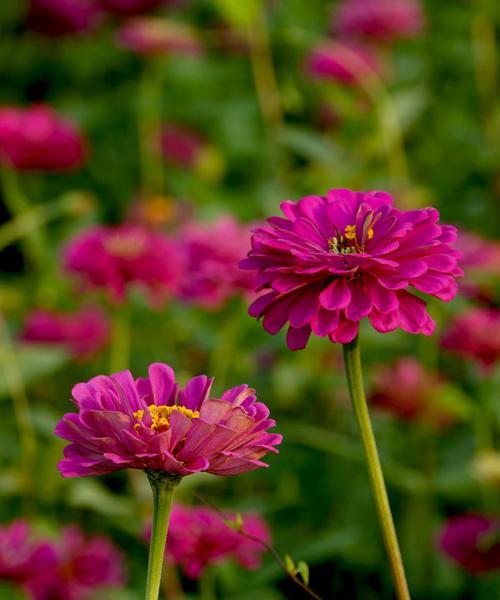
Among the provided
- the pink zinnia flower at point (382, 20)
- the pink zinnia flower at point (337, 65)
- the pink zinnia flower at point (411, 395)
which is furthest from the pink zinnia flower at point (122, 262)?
the pink zinnia flower at point (382, 20)

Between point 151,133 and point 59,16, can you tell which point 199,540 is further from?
point 59,16

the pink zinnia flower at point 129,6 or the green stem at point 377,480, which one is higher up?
the pink zinnia flower at point 129,6

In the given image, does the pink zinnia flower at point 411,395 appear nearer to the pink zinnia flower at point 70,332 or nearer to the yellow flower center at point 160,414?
the pink zinnia flower at point 70,332

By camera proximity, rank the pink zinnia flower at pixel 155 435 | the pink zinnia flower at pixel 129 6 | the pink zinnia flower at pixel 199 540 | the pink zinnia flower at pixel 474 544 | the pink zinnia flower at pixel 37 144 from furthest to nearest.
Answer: the pink zinnia flower at pixel 129 6 < the pink zinnia flower at pixel 37 144 < the pink zinnia flower at pixel 474 544 < the pink zinnia flower at pixel 199 540 < the pink zinnia flower at pixel 155 435

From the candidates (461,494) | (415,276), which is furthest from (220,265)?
(415,276)

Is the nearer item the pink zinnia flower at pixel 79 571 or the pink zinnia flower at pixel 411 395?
the pink zinnia flower at pixel 79 571

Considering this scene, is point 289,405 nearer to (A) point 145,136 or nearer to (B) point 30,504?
(B) point 30,504
